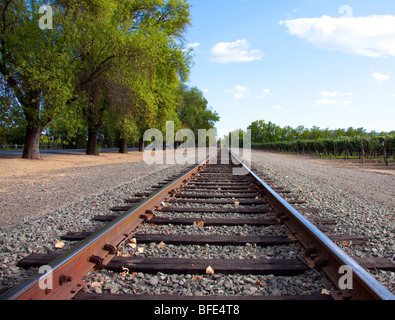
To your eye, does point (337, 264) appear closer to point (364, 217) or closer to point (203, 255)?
point (203, 255)

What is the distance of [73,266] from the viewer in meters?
2.03

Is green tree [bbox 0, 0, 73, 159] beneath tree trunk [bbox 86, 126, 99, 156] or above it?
above

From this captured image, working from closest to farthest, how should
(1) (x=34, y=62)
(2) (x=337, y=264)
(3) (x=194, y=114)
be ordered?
(2) (x=337, y=264) < (1) (x=34, y=62) < (3) (x=194, y=114)

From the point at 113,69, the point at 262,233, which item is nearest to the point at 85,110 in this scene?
the point at 113,69

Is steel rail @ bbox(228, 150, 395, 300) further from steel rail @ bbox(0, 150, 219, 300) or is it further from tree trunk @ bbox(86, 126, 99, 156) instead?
tree trunk @ bbox(86, 126, 99, 156)

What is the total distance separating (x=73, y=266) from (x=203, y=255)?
1.07 m

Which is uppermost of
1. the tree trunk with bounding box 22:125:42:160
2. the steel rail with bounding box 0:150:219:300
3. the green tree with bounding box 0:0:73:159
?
the green tree with bounding box 0:0:73:159

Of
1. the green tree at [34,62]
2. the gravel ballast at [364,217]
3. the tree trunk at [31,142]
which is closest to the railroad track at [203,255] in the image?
the gravel ballast at [364,217]

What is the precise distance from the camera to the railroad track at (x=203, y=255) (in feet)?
5.88

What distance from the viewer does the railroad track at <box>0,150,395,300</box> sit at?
179 centimetres

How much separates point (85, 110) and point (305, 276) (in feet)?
62.3

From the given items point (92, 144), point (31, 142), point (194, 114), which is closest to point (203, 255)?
point (31, 142)

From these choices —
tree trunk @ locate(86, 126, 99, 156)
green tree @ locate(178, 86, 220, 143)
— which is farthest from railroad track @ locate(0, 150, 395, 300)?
green tree @ locate(178, 86, 220, 143)

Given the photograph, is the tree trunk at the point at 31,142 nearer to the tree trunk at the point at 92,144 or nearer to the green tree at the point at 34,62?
the green tree at the point at 34,62
